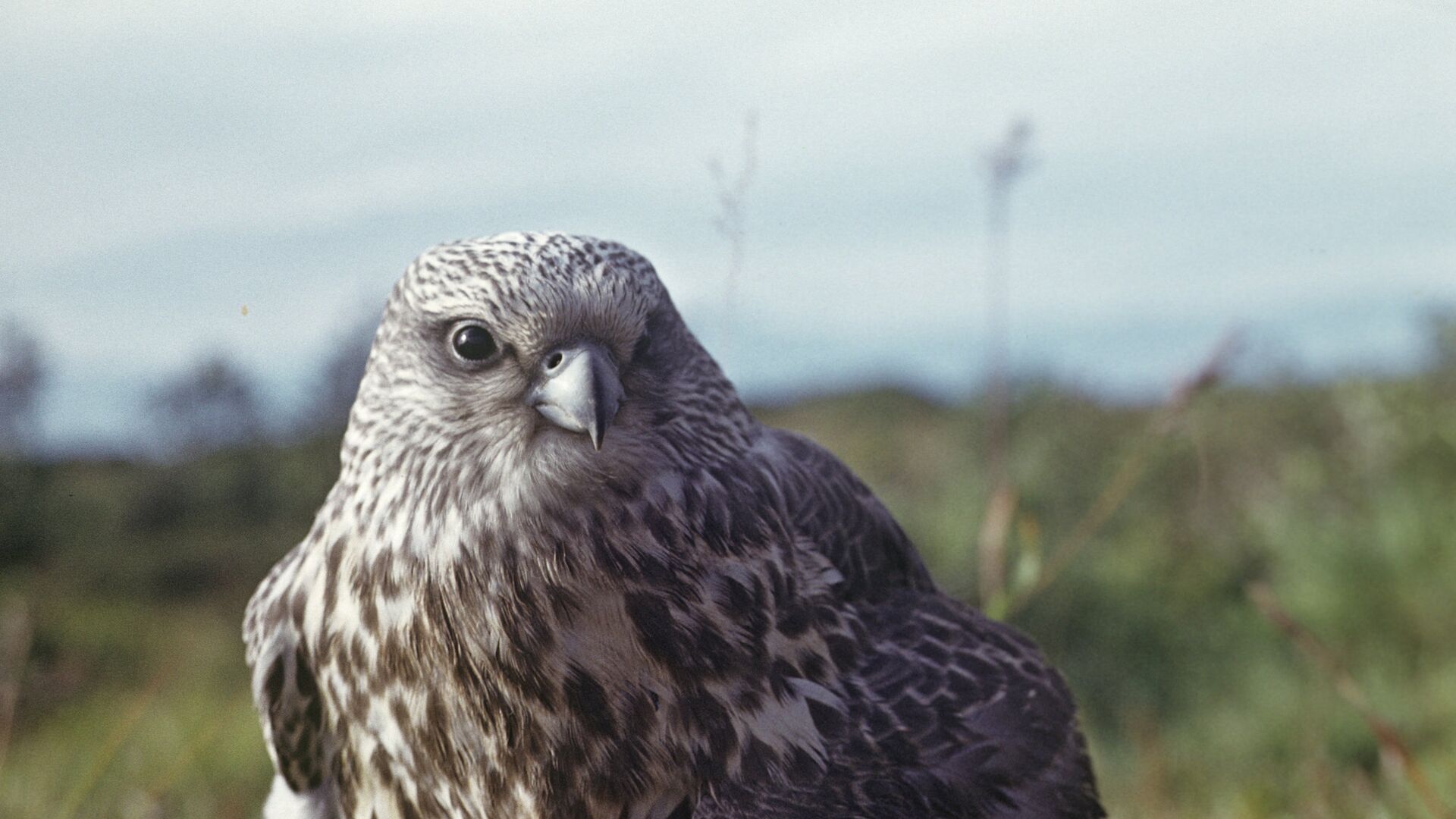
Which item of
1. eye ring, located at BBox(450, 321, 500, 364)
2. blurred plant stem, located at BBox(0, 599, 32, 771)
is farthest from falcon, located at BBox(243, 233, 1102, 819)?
blurred plant stem, located at BBox(0, 599, 32, 771)

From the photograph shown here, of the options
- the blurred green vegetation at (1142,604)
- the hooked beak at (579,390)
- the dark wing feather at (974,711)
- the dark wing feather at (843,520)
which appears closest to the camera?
the hooked beak at (579,390)

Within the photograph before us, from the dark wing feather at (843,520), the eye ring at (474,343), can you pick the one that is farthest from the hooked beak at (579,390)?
the dark wing feather at (843,520)

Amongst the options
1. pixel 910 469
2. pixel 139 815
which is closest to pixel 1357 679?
pixel 139 815

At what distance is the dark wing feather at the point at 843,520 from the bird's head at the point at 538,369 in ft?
0.65

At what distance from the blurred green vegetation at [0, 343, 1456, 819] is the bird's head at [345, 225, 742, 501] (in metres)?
1.22

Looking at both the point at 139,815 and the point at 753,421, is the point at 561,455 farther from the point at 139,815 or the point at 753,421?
the point at 139,815

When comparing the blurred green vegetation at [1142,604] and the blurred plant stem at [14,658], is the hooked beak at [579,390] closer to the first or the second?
the blurred green vegetation at [1142,604]

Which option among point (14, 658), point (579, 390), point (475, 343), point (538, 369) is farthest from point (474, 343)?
point (14, 658)

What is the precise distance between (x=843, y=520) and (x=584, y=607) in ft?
1.80

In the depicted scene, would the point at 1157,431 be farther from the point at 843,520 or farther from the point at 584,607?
the point at 584,607

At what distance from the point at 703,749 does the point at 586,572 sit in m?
0.32

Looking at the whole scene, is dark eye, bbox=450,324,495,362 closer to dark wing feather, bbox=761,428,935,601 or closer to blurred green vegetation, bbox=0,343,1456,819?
dark wing feather, bbox=761,428,935,601

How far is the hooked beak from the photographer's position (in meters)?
1.75

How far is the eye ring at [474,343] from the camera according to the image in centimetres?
194
